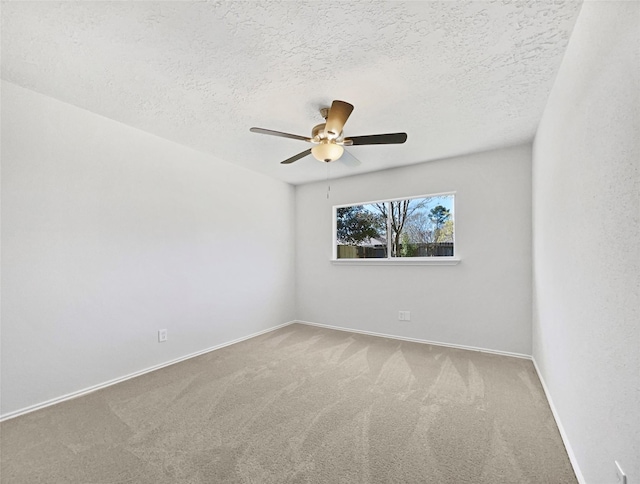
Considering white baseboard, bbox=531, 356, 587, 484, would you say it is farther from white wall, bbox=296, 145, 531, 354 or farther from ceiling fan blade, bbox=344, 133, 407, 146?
ceiling fan blade, bbox=344, 133, 407, 146

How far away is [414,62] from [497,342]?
3100mm

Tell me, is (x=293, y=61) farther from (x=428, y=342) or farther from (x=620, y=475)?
(x=428, y=342)

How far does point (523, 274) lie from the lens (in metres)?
3.17

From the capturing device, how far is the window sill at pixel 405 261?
359 cm

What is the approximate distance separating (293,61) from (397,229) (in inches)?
110

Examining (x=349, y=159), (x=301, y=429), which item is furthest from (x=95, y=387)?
(x=349, y=159)

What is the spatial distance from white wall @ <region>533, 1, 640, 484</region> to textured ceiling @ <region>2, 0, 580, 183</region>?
1.16 ft

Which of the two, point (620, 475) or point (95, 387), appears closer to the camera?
point (620, 475)

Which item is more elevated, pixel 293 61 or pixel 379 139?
pixel 293 61

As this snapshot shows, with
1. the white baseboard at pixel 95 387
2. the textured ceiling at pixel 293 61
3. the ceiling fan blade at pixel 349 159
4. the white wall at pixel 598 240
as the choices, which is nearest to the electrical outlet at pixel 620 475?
the white wall at pixel 598 240

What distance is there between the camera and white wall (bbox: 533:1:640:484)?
0.93m

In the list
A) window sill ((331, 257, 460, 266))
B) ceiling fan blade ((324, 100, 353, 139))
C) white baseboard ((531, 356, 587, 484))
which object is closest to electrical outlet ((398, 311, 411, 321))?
window sill ((331, 257, 460, 266))

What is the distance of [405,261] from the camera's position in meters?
3.89

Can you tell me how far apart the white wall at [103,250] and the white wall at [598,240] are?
11.0 ft
